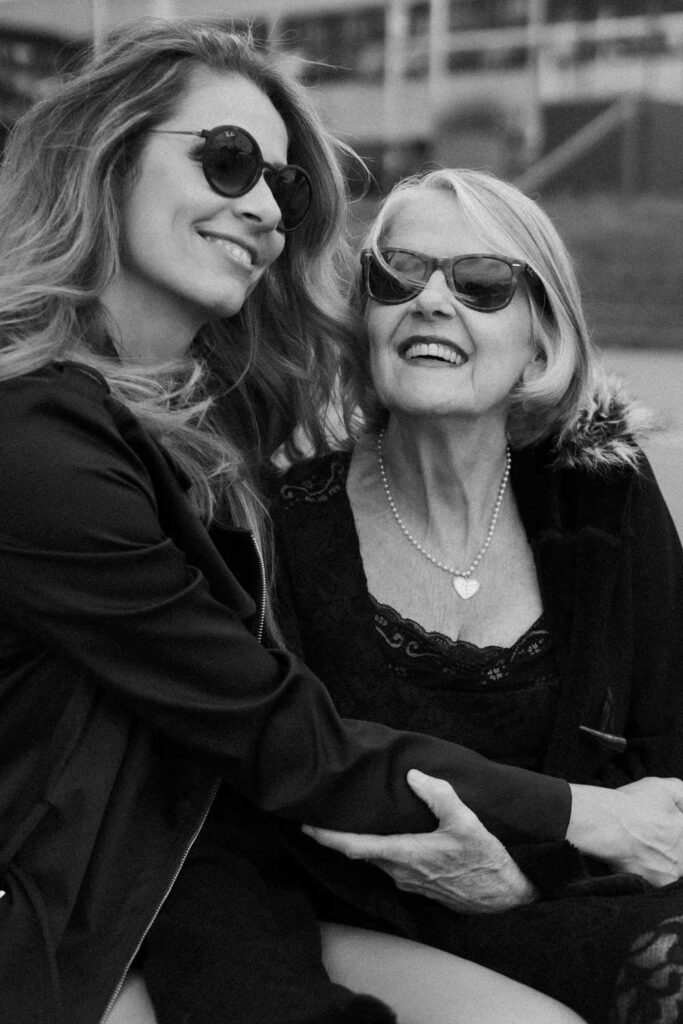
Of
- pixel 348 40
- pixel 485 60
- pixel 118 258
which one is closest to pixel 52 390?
pixel 118 258

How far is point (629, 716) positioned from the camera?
2.38 meters

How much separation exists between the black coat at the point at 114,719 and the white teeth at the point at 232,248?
43 centimetres

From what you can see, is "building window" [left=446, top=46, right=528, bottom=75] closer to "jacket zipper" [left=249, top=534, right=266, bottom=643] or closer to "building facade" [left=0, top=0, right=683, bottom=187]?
"building facade" [left=0, top=0, right=683, bottom=187]

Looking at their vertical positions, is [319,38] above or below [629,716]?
above

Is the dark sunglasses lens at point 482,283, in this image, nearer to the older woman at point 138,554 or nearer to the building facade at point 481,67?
the older woman at point 138,554

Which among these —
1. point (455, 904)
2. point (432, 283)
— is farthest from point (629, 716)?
point (432, 283)

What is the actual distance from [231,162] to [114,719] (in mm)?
956

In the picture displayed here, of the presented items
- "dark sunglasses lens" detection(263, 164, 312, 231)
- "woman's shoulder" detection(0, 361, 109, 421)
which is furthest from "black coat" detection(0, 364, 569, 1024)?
"dark sunglasses lens" detection(263, 164, 312, 231)

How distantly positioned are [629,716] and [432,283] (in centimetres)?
88

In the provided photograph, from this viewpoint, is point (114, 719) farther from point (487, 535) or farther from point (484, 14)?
point (484, 14)

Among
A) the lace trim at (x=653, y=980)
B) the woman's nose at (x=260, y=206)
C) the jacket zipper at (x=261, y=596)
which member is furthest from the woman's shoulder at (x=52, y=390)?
the lace trim at (x=653, y=980)

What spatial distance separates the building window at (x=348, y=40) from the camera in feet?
17.5

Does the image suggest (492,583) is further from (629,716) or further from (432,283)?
(432,283)

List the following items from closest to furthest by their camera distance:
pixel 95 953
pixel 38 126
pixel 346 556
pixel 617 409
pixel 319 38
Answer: pixel 95 953, pixel 38 126, pixel 346 556, pixel 617 409, pixel 319 38
